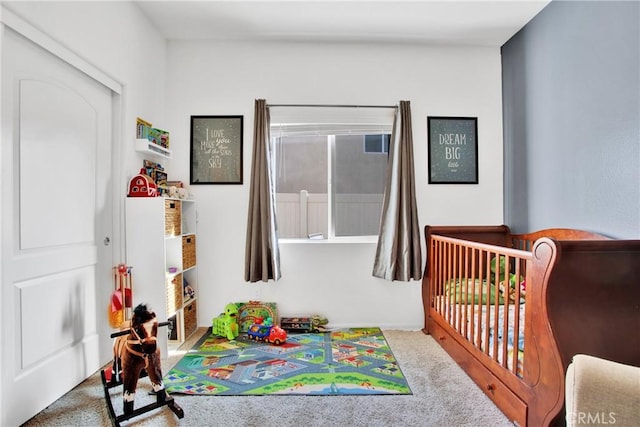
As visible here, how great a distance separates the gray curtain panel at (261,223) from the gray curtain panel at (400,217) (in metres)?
0.85

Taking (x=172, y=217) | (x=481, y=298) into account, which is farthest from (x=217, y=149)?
(x=481, y=298)

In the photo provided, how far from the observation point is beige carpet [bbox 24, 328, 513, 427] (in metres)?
1.51

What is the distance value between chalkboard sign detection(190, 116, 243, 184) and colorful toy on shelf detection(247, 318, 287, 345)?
115cm

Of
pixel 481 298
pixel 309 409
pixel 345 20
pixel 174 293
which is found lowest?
pixel 309 409

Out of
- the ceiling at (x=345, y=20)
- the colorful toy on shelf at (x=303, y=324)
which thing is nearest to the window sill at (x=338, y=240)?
the colorful toy on shelf at (x=303, y=324)

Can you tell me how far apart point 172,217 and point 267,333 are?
1.08 metres

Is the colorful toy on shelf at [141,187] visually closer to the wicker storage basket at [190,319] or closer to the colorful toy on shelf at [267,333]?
the wicker storage basket at [190,319]

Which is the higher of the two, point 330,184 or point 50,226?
point 330,184

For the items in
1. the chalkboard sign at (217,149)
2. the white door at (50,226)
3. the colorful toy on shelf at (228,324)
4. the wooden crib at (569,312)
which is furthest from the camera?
the chalkboard sign at (217,149)

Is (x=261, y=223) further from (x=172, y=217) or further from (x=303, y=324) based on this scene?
(x=303, y=324)

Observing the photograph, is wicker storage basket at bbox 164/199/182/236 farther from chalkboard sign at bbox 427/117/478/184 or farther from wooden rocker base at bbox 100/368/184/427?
chalkboard sign at bbox 427/117/478/184

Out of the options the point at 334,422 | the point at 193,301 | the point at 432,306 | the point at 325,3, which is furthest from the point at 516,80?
the point at 193,301

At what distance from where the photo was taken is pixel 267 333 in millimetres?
2443

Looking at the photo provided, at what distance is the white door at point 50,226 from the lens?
1.46 m
